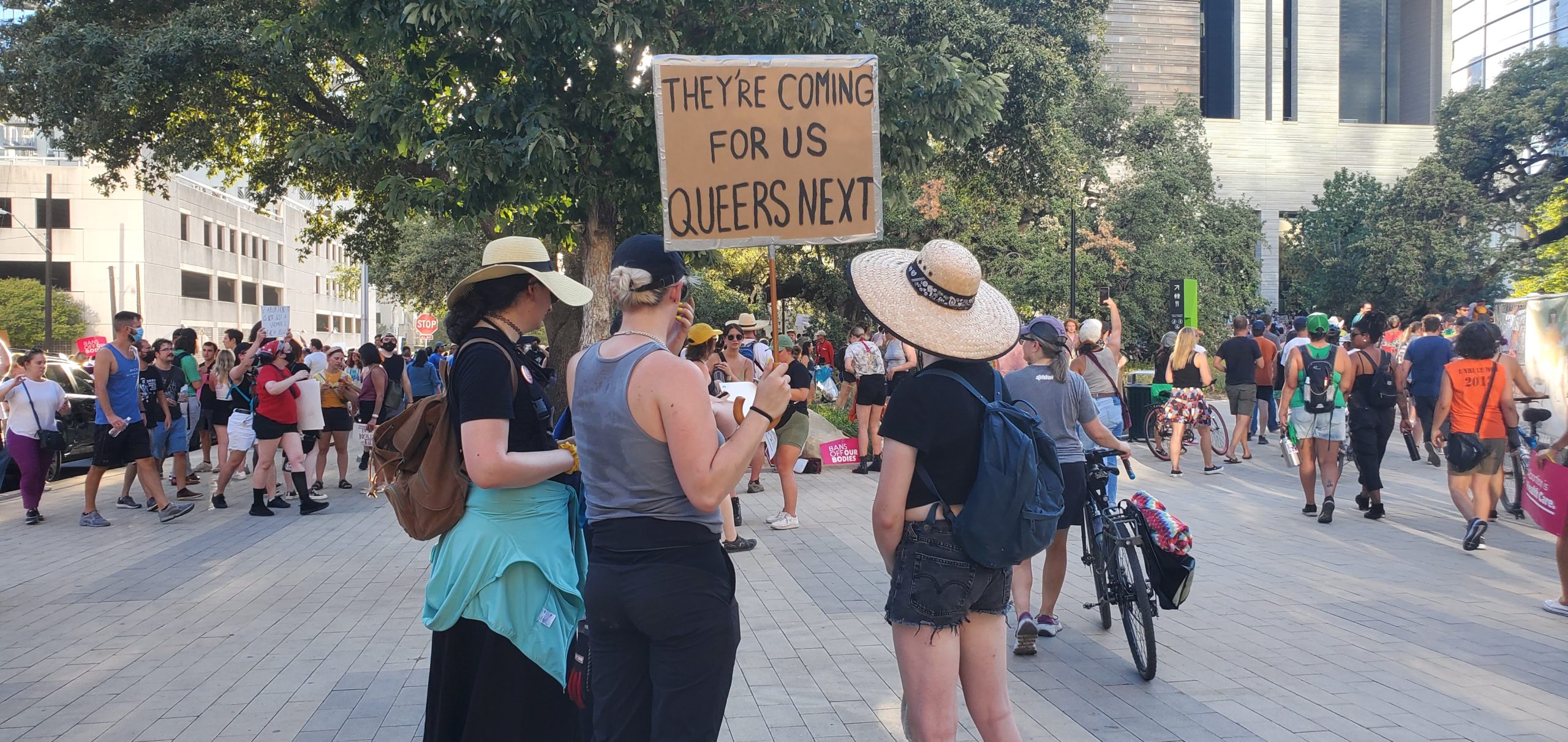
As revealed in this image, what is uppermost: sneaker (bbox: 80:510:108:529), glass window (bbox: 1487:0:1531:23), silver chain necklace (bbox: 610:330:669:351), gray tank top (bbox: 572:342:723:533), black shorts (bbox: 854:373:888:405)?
glass window (bbox: 1487:0:1531:23)

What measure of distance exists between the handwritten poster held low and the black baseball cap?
6326 mm

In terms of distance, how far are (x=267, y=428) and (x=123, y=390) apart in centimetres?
132

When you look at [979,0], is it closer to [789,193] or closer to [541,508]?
[789,193]

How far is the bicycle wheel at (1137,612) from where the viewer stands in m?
5.33

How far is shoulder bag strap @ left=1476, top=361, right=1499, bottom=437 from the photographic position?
862 cm

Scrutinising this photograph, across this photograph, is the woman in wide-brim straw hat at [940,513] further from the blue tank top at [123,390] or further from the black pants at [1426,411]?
the black pants at [1426,411]

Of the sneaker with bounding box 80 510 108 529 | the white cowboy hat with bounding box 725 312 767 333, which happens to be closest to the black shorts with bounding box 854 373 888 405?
the white cowboy hat with bounding box 725 312 767 333

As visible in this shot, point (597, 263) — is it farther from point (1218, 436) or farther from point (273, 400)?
point (1218, 436)

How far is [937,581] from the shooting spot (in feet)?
10.4

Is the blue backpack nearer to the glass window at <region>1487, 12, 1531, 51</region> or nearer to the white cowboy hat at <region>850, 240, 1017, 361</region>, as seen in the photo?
the white cowboy hat at <region>850, 240, 1017, 361</region>

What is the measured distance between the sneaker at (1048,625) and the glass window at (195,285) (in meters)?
57.5

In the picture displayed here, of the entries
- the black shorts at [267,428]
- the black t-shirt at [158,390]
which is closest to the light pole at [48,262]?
the black t-shirt at [158,390]

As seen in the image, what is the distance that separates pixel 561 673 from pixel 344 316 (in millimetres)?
90083

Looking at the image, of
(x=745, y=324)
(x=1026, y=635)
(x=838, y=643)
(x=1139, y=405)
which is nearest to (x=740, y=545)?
(x=838, y=643)
